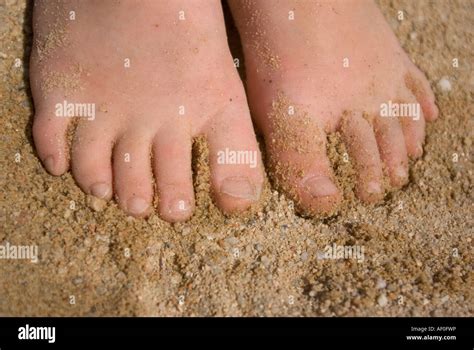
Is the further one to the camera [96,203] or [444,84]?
[444,84]

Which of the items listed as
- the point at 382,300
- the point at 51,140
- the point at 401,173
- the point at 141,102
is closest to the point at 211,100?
the point at 141,102

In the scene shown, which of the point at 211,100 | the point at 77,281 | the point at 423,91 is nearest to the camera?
the point at 77,281

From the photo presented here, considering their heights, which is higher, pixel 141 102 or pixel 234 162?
pixel 141 102

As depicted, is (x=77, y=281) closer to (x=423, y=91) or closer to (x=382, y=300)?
(x=382, y=300)

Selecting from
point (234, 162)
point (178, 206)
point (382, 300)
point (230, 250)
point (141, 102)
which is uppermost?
point (141, 102)

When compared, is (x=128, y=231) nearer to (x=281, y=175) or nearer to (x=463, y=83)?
(x=281, y=175)

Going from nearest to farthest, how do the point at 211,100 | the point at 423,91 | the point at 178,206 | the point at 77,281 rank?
the point at 77,281 → the point at 178,206 → the point at 211,100 → the point at 423,91
